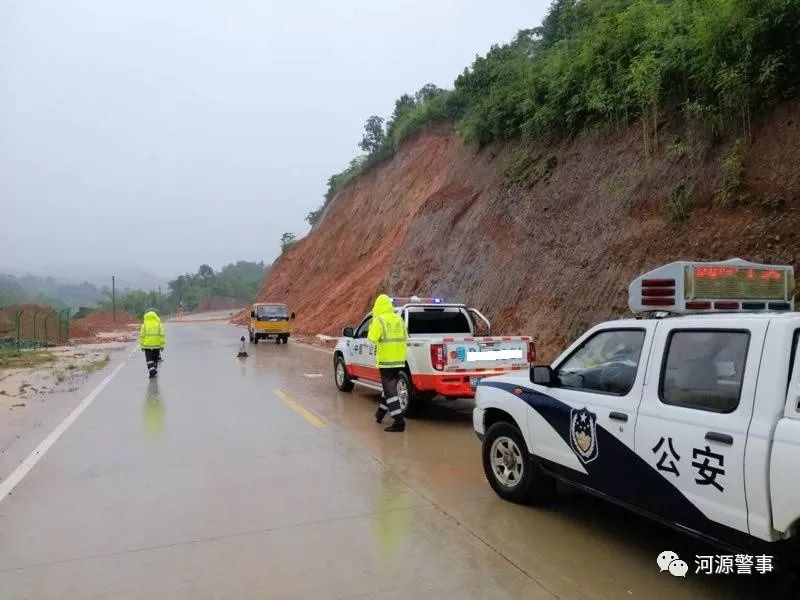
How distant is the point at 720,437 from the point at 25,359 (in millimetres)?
21622

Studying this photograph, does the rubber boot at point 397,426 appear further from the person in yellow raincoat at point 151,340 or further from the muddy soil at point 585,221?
the person in yellow raincoat at point 151,340

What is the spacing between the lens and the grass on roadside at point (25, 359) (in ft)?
59.6

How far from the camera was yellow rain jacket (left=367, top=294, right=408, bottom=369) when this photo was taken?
8.77 meters

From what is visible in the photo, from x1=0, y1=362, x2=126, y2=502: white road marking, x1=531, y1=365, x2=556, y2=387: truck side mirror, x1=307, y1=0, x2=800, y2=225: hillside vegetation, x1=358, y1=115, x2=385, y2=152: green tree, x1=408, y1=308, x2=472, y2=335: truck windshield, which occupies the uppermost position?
x1=358, y1=115, x2=385, y2=152: green tree

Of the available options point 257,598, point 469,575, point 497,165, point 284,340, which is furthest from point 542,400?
point 284,340

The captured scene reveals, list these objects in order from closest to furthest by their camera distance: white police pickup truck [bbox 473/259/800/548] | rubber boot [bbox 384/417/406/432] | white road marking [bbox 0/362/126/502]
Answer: white police pickup truck [bbox 473/259/800/548] < white road marking [bbox 0/362/126/502] < rubber boot [bbox 384/417/406/432]

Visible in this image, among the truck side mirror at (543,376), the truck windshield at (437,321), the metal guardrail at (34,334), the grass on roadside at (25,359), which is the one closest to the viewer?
the truck side mirror at (543,376)

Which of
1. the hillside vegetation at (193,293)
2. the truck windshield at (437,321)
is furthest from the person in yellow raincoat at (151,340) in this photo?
the hillside vegetation at (193,293)

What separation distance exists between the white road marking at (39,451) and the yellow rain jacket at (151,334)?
8.46 ft

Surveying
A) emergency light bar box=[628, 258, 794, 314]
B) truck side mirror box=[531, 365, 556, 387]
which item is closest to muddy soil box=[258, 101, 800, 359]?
emergency light bar box=[628, 258, 794, 314]

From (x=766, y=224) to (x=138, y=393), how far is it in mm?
12090

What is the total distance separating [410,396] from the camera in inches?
369

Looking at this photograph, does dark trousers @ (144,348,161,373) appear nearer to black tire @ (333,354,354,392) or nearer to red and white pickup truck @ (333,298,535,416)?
black tire @ (333,354,354,392)

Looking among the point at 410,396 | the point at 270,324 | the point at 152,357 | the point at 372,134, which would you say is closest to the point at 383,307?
the point at 410,396
